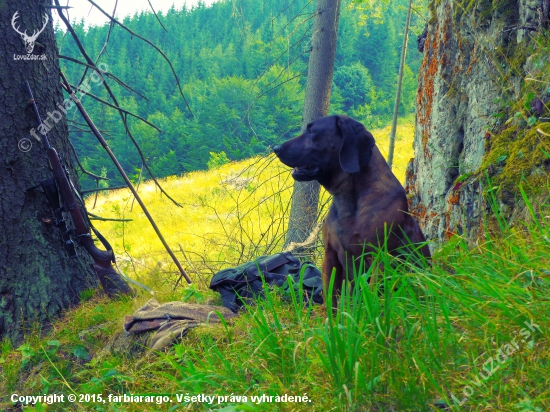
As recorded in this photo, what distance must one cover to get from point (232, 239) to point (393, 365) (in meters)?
4.70

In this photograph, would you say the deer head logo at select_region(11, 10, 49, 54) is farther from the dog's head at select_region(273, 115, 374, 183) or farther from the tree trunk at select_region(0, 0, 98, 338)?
the dog's head at select_region(273, 115, 374, 183)

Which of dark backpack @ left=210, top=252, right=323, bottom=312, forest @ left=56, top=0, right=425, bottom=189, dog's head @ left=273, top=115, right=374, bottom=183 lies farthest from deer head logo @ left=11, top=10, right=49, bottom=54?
forest @ left=56, top=0, right=425, bottom=189

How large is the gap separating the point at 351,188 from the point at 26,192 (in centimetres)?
272

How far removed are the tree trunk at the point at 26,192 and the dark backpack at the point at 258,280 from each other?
1.42m

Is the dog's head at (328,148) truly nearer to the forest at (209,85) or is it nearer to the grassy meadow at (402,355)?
the grassy meadow at (402,355)

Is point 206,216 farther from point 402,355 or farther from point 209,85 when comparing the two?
point 209,85

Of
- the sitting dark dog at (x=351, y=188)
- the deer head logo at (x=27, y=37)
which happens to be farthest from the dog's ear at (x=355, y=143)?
the deer head logo at (x=27, y=37)

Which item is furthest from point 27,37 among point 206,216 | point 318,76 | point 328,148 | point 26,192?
point 206,216

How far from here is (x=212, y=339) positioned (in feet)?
10.8

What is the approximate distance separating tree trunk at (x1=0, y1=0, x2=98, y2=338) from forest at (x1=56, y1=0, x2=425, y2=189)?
1160 inches

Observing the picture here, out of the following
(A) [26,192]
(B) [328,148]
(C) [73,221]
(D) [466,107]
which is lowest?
(C) [73,221]

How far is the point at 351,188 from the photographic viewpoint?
367cm

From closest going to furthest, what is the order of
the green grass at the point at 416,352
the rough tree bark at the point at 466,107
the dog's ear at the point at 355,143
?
the green grass at the point at 416,352, the dog's ear at the point at 355,143, the rough tree bark at the point at 466,107

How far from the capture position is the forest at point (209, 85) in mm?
52062
